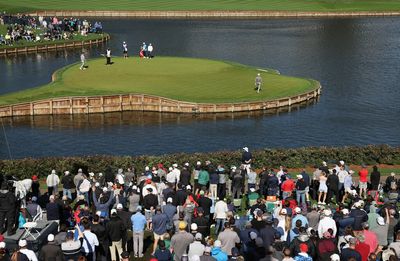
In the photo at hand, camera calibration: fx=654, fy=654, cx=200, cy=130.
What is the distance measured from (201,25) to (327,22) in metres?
27.4

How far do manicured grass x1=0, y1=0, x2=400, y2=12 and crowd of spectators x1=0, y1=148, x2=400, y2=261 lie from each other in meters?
122

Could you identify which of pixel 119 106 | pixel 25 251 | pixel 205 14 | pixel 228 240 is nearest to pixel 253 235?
pixel 228 240

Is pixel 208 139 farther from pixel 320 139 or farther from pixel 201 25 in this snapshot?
pixel 201 25

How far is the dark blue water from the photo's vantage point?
48750mm

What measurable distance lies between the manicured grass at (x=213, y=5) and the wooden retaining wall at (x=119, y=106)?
92.4 metres

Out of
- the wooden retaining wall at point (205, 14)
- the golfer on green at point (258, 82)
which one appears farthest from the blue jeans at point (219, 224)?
the wooden retaining wall at point (205, 14)

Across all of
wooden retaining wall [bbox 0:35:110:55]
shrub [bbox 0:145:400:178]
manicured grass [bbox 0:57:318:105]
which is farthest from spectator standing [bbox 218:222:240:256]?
wooden retaining wall [bbox 0:35:110:55]

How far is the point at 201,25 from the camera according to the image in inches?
5103

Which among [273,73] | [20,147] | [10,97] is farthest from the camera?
[273,73]

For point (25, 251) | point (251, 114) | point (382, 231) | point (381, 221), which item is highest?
point (25, 251)

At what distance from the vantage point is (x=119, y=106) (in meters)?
57.1

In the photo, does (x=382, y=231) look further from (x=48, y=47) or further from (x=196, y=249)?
(x=48, y=47)

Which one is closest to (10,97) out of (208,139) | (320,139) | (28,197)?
(208,139)

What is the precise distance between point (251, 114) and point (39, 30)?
58.8 metres
